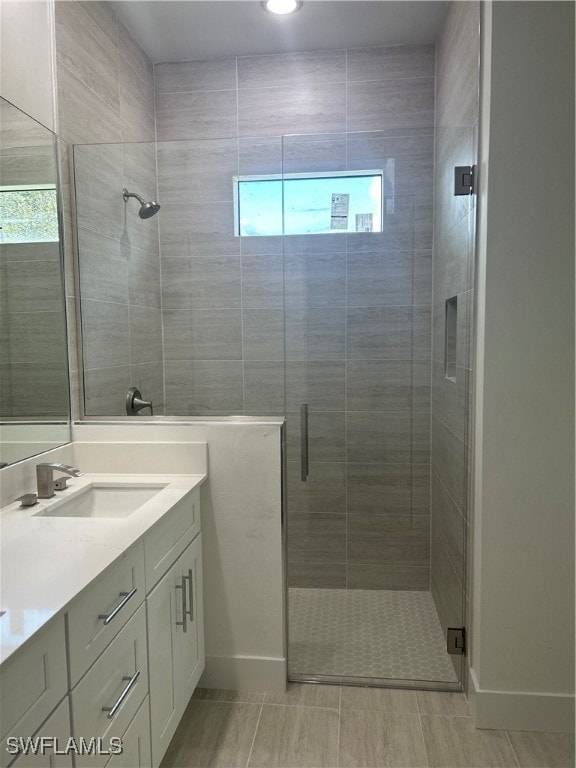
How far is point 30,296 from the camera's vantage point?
1.88 metres

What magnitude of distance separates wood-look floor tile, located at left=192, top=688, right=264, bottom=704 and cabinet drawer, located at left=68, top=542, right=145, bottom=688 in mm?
891

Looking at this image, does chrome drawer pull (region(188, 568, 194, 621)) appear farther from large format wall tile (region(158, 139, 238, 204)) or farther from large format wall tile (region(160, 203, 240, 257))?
large format wall tile (region(158, 139, 238, 204))

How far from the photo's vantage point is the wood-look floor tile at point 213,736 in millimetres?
1764

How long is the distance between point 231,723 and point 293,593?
1.94 ft

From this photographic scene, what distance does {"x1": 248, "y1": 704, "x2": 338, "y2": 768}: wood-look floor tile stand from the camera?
1.76 m

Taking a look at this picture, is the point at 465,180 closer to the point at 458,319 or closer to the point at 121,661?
the point at 458,319

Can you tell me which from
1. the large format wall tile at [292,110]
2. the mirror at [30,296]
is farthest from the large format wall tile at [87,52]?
the large format wall tile at [292,110]

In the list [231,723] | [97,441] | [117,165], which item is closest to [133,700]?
[231,723]

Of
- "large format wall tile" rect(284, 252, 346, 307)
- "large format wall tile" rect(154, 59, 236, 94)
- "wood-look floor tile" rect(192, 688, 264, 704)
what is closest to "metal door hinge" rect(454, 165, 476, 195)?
"large format wall tile" rect(284, 252, 346, 307)

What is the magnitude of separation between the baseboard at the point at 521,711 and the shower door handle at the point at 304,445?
3.39 ft

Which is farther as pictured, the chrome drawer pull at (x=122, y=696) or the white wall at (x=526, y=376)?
the white wall at (x=526, y=376)

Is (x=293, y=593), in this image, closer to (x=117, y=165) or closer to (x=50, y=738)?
(x=50, y=738)

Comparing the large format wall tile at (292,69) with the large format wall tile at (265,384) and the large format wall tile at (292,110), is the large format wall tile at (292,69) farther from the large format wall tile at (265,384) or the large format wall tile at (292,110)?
the large format wall tile at (265,384)

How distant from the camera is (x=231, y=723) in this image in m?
1.95
